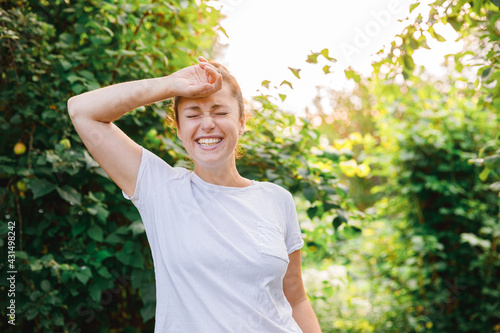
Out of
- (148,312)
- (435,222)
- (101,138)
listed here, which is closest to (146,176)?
(101,138)

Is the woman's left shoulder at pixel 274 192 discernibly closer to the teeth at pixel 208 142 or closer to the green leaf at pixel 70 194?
the teeth at pixel 208 142

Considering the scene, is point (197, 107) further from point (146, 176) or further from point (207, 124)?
A: point (146, 176)

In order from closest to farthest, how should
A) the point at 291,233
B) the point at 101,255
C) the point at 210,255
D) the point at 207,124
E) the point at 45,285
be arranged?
1. the point at 210,255
2. the point at 207,124
3. the point at 291,233
4. the point at 45,285
5. the point at 101,255

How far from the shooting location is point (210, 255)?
1.12 meters

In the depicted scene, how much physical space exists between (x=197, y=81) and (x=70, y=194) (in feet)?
3.16

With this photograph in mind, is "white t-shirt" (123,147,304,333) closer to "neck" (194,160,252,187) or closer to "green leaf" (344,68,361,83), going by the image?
"neck" (194,160,252,187)

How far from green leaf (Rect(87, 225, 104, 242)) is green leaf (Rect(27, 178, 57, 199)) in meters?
0.24

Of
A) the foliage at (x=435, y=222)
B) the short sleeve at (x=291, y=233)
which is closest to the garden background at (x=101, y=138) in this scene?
the short sleeve at (x=291, y=233)

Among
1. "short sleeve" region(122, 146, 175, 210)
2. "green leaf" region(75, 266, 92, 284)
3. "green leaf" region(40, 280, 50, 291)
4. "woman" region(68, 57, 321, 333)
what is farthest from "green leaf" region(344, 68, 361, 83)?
"green leaf" region(40, 280, 50, 291)

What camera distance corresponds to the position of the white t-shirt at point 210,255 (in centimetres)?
110

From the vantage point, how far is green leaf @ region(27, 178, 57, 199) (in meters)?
1.75

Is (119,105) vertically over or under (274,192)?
over

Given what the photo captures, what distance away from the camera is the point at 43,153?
180cm

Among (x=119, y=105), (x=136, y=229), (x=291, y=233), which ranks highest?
(x=119, y=105)
